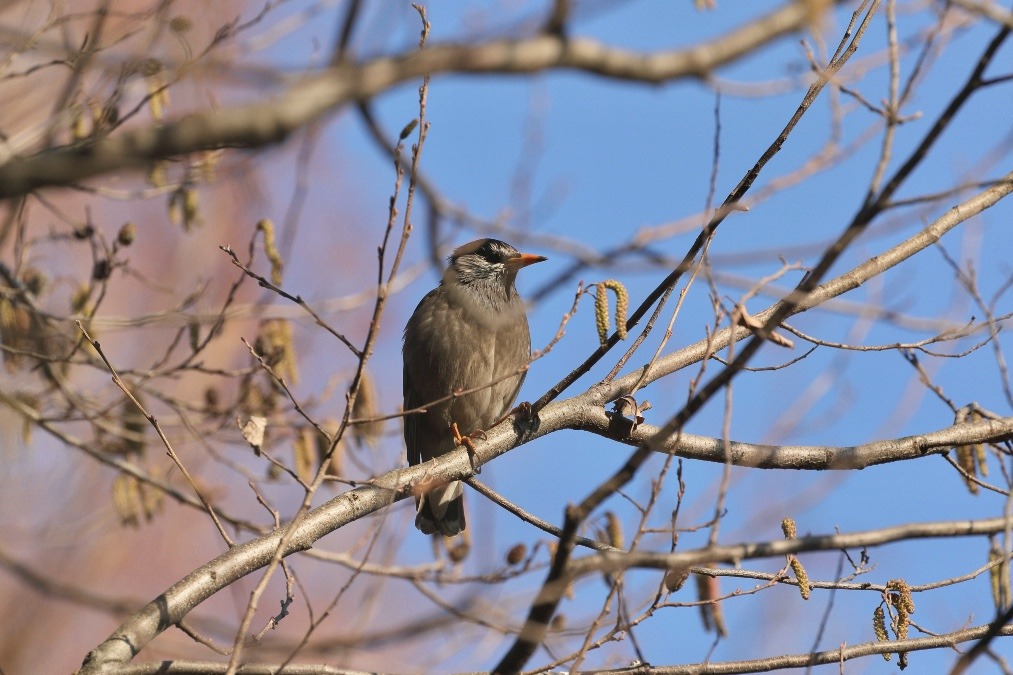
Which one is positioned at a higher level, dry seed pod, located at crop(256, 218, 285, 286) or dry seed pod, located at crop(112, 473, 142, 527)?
dry seed pod, located at crop(256, 218, 285, 286)

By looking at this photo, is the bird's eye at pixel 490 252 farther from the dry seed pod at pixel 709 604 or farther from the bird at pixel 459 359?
the dry seed pod at pixel 709 604

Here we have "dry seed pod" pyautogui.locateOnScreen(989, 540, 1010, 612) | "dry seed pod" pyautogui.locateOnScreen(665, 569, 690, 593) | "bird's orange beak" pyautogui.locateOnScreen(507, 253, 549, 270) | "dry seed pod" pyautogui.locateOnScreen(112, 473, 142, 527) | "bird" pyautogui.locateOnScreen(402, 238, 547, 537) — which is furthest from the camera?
"bird's orange beak" pyautogui.locateOnScreen(507, 253, 549, 270)

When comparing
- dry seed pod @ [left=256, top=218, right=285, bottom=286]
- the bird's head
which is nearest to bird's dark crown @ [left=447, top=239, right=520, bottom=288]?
the bird's head

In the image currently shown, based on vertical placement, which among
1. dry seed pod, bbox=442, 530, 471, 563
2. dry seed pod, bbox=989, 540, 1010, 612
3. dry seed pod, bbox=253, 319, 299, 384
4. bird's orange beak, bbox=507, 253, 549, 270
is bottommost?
dry seed pod, bbox=989, 540, 1010, 612

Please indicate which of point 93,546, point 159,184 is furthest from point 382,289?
point 93,546

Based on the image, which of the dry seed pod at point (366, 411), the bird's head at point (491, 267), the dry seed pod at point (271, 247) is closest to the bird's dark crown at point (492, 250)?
the bird's head at point (491, 267)

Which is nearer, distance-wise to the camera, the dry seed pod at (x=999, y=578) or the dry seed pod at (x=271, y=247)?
the dry seed pod at (x=999, y=578)

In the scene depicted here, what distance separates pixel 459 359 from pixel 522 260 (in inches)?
40.3

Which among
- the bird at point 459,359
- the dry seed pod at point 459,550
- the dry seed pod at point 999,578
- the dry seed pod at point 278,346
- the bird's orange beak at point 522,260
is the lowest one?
the dry seed pod at point 999,578

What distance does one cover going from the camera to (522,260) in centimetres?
684

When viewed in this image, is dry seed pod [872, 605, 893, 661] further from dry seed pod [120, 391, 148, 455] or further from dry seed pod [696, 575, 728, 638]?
dry seed pod [120, 391, 148, 455]

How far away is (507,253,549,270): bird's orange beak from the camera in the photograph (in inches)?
268

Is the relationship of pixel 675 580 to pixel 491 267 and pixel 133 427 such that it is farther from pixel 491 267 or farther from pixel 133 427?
pixel 491 267

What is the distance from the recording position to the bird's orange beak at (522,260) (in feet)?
22.4
